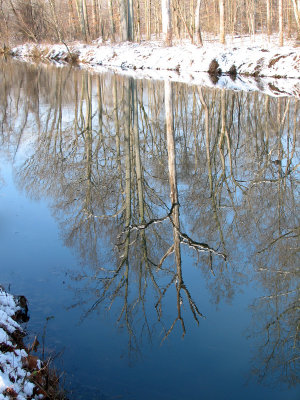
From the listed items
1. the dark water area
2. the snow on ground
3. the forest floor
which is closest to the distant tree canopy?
the forest floor

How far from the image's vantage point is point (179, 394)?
312cm

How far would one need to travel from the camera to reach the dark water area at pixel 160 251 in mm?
3424

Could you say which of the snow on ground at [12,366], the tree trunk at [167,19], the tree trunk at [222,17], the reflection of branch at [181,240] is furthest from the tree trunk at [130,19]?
the snow on ground at [12,366]

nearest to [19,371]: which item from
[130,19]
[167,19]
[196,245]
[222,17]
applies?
[196,245]

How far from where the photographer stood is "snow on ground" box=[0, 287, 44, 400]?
2.71 metres

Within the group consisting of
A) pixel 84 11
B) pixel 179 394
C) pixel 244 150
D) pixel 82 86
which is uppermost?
pixel 84 11

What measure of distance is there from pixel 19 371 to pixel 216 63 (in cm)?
2018

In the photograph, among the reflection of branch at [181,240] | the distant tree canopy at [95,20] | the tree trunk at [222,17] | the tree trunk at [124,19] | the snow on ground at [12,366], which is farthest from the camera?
the distant tree canopy at [95,20]

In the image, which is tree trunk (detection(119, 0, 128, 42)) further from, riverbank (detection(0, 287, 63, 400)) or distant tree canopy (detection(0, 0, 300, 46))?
riverbank (detection(0, 287, 63, 400))

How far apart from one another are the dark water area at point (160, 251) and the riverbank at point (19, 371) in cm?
19

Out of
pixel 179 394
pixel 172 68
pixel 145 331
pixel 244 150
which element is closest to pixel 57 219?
pixel 145 331

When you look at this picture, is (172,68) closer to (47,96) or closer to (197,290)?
(47,96)

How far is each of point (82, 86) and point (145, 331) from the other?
52.1 ft

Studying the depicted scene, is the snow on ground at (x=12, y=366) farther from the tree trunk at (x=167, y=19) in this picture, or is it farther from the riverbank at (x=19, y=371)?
the tree trunk at (x=167, y=19)
